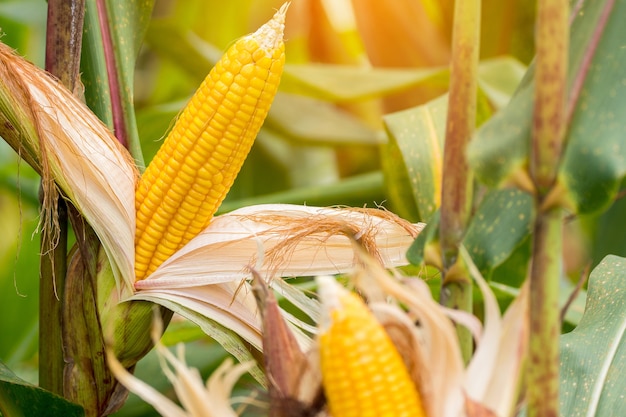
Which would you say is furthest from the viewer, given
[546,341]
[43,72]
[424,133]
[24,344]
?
[24,344]

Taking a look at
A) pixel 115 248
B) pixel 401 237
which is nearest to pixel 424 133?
pixel 401 237

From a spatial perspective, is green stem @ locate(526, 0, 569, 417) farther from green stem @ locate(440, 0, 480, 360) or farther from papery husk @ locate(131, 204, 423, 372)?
papery husk @ locate(131, 204, 423, 372)

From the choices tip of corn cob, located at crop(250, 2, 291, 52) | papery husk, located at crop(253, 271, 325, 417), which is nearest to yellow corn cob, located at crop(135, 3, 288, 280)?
tip of corn cob, located at crop(250, 2, 291, 52)

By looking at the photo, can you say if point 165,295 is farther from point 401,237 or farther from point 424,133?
point 424,133

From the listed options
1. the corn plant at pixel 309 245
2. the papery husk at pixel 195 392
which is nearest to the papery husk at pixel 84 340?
the corn plant at pixel 309 245

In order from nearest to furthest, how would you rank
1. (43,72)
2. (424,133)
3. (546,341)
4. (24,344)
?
(546,341) → (43,72) → (424,133) → (24,344)

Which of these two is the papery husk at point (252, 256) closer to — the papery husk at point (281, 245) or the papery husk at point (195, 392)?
the papery husk at point (281, 245)

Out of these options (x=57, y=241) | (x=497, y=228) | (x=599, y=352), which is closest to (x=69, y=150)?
(x=57, y=241)
